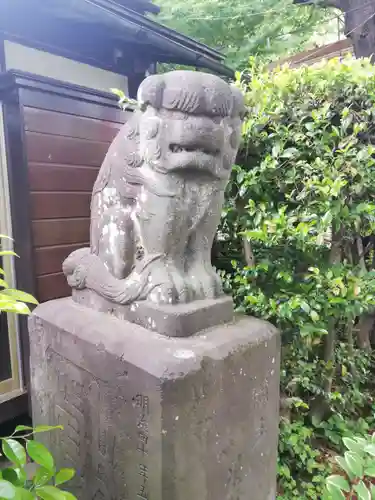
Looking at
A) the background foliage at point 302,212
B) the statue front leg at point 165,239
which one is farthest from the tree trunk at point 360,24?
the statue front leg at point 165,239

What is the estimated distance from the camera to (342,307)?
7.28 feet

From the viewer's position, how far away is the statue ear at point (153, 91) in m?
1.55

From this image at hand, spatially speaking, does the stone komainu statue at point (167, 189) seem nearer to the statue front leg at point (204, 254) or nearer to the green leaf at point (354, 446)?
the statue front leg at point (204, 254)

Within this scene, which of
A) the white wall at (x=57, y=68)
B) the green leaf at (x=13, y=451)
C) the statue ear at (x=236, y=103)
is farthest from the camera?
the white wall at (x=57, y=68)

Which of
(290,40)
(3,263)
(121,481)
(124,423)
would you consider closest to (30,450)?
(124,423)

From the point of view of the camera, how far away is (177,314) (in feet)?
5.16

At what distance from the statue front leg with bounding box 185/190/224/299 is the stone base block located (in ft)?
0.18

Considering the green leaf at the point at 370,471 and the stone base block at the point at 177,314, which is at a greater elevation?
the stone base block at the point at 177,314

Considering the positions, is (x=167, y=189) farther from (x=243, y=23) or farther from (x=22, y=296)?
(x=243, y=23)

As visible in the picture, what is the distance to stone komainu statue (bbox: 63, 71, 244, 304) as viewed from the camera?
1558 millimetres

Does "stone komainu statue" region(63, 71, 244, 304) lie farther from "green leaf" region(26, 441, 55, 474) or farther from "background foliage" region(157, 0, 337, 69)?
"background foliage" region(157, 0, 337, 69)

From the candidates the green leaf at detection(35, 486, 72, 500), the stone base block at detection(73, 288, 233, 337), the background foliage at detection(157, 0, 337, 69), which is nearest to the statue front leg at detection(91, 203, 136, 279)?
the stone base block at detection(73, 288, 233, 337)

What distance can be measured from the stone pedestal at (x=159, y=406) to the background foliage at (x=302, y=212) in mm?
439

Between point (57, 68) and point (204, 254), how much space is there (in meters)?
2.44
